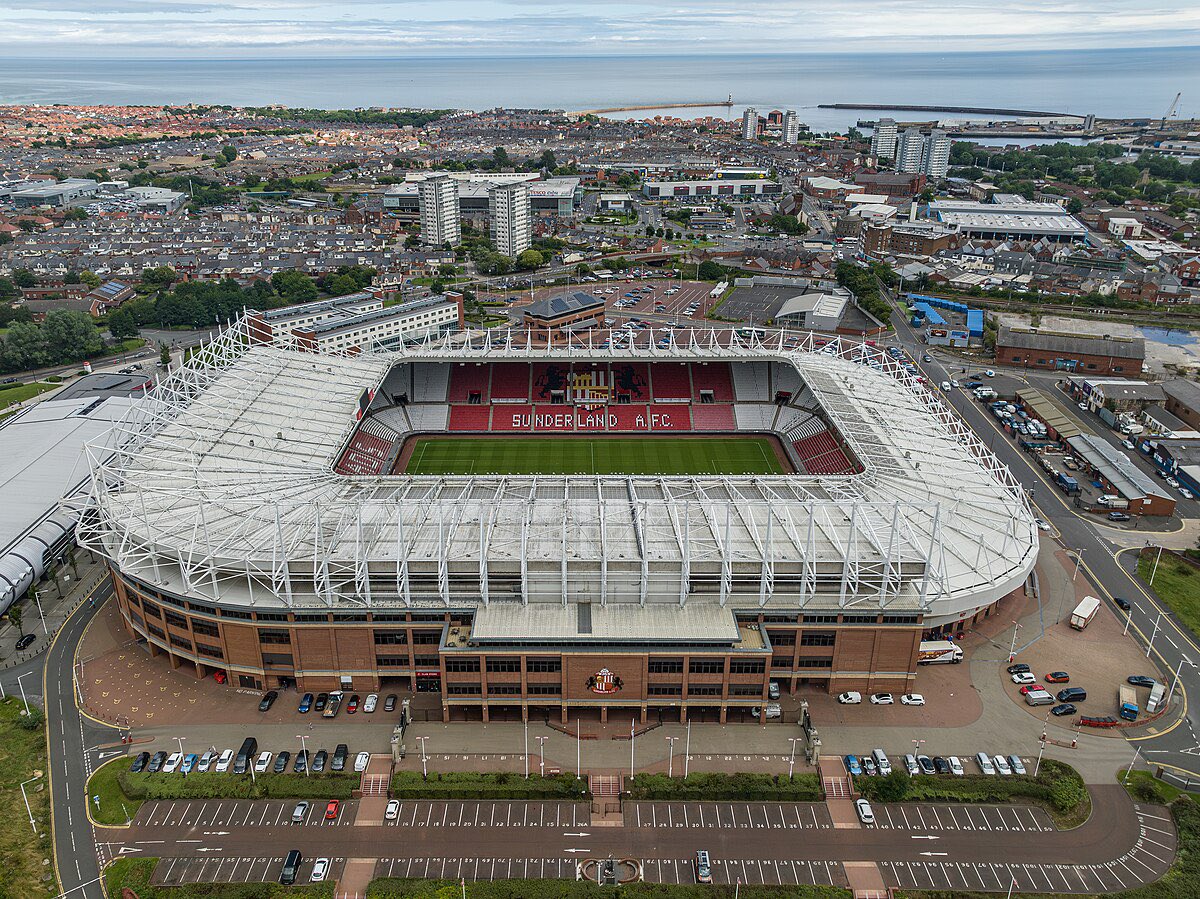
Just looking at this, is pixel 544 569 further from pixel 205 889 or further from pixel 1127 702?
pixel 1127 702

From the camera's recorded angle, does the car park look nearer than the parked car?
Yes

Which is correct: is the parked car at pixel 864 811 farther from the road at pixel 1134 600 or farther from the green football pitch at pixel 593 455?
the green football pitch at pixel 593 455

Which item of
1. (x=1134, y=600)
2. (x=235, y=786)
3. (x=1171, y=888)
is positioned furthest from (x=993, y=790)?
(x=235, y=786)

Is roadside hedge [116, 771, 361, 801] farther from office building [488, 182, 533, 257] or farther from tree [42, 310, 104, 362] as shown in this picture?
office building [488, 182, 533, 257]

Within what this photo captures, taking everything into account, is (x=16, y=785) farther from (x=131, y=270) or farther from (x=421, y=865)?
(x=131, y=270)

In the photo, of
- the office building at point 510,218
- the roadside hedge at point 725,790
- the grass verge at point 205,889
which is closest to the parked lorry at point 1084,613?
the roadside hedge at point 725,790

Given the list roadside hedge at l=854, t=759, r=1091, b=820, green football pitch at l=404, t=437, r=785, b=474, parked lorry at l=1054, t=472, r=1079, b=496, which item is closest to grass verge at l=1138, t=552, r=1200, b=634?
parked lorry at l=1054, t=472, r=1079, b=496

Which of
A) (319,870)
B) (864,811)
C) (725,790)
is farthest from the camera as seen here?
(725,790)
